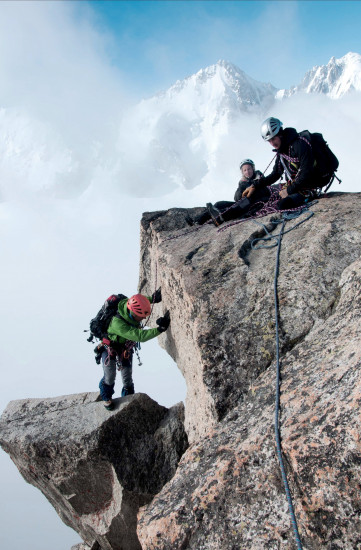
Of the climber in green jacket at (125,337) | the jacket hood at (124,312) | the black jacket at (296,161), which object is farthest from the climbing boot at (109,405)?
the black jacket at (296,161)

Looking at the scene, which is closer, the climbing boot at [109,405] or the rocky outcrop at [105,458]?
the rocky outcrop at [105,458]

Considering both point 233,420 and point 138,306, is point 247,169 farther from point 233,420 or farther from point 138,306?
→ point 233,420

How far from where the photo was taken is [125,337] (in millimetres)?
6859

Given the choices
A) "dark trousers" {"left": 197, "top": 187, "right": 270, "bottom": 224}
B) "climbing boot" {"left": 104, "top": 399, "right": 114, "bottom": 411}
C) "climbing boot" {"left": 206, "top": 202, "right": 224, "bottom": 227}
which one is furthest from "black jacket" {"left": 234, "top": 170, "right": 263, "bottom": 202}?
"climbing boot" {"left": 104, "top": 399, "right": 114, "bottom": 411}

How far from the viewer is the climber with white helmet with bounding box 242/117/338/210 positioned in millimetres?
7426

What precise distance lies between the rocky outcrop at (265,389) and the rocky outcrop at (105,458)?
1.42 metres

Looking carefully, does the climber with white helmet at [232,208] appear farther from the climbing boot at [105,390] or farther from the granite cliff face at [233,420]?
the climbing boot at [105,390]

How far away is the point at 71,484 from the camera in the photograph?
6.76m

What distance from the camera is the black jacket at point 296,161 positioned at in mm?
7398

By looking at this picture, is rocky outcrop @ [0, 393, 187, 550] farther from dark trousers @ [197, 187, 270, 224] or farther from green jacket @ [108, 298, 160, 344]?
dark trousers @ [197, 187, 270, 224]

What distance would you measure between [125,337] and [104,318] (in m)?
0.76

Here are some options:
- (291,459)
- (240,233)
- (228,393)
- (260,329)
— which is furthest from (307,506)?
(240,233)

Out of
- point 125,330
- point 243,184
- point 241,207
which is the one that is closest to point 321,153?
point 241,207

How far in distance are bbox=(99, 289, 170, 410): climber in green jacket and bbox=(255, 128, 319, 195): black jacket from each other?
13.1 feet
